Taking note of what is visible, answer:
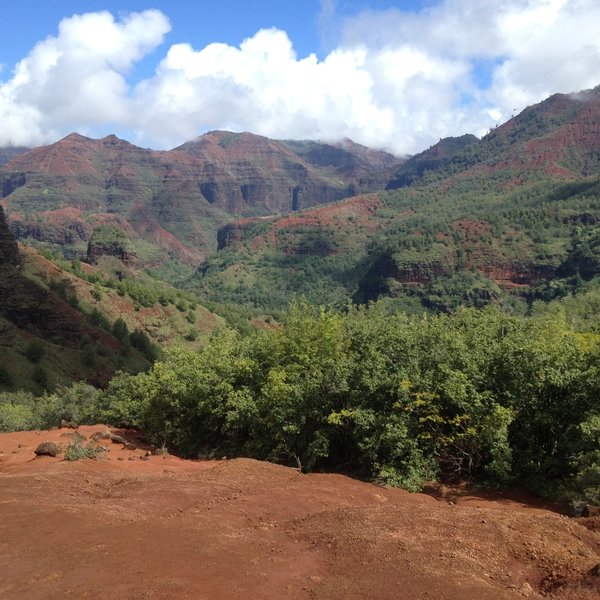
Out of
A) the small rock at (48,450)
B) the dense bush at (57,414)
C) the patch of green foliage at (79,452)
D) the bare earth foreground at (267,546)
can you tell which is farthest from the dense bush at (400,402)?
the dense bush at (57,414)

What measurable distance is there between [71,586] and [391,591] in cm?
520

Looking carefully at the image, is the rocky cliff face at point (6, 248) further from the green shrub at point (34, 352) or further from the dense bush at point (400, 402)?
the dense bush at point (400, 402)

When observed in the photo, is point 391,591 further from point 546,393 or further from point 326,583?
point 546,393

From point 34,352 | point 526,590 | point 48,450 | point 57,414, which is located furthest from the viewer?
point 34,352

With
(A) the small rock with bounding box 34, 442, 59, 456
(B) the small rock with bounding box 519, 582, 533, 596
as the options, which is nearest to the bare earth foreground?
(B) the small rock with bounding box 519, 582, 533, 596

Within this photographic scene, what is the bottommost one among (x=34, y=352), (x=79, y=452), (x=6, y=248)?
(x=34, y=352)

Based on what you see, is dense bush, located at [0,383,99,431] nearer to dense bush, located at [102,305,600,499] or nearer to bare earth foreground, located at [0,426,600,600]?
dense bush, located at [102,305,600,499]

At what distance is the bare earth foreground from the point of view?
9.00 metres

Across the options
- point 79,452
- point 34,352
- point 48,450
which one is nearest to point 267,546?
point 79,452

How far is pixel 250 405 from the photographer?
76.8 ft

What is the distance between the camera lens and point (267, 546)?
11.2 metres

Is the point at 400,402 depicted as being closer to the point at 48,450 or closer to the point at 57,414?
the point at 48,450

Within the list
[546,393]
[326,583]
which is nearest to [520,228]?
[546,393]

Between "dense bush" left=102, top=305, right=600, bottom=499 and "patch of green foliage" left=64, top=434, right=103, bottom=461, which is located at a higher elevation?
"dense bush" left=102, top=305, right=600, bottom=499
